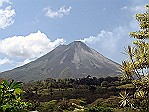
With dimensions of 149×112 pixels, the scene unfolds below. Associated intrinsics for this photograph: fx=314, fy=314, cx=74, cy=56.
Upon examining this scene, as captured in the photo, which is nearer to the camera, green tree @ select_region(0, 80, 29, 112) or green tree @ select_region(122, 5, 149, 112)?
green tree @ select_region(0, 80, 29, 112)

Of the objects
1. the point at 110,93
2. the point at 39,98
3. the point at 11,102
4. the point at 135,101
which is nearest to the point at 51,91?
the point at 39,98

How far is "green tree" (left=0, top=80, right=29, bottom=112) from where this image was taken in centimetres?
322

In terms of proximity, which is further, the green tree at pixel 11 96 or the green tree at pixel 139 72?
the green tree at pixel 139 72

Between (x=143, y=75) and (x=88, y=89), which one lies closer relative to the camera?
(x=143, y=75)

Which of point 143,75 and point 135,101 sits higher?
point 143,75

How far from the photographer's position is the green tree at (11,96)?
10.6ft

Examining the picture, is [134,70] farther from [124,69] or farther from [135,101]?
[135,101]

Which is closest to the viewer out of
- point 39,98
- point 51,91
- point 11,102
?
point 11,102

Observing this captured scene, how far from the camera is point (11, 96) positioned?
3.42 metres

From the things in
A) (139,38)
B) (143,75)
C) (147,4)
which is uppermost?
(147,4)

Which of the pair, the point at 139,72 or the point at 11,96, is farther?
the point at 139,72

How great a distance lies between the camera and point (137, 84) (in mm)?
10711

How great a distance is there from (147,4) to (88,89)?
5385 centimetres

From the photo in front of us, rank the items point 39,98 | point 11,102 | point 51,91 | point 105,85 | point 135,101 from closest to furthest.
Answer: point 11,102, point 135,101, point 39,98, point 51,91, point 105,85
